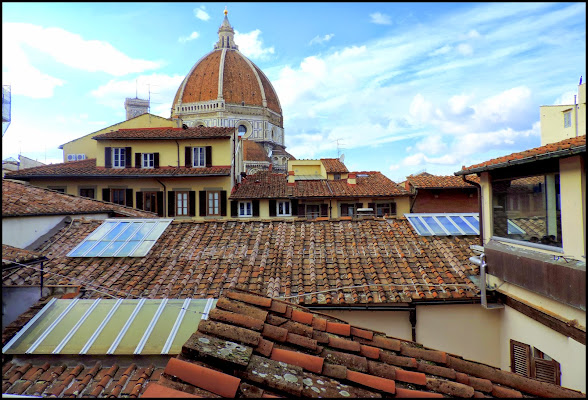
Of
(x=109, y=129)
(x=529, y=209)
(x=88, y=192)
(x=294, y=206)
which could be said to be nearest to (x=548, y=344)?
(x=529, y=209)

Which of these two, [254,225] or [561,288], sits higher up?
[254,225]

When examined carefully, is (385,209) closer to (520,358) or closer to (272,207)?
(272,207)

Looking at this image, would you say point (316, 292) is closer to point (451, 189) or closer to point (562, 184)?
point (562, 184)

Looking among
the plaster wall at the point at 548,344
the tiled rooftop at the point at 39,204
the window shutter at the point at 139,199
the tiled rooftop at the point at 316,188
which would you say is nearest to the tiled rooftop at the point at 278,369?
the plaster wall at the point at 548,344

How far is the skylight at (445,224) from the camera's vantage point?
32.1ft

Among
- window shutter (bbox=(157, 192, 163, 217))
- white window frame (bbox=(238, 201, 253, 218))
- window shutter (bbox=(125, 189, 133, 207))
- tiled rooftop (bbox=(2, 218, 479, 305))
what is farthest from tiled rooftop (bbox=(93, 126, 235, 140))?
tiled rooftop (bbox=(2, 218, 479, 305))

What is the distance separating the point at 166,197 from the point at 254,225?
17.3m

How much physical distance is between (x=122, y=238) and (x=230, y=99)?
201 feet

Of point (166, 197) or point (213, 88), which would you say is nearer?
point (166, 197)

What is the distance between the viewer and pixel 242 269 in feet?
27.0

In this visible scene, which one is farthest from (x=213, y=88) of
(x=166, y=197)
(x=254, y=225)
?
(x=254, y=225)

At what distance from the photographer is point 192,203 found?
85.3 feet

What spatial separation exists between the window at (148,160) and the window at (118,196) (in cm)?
238

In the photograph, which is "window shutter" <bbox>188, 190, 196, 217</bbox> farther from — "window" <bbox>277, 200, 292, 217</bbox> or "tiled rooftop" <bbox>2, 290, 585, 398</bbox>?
"tiled rooftop" <bbox>2, 290, 585, 398</bbox>
